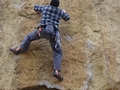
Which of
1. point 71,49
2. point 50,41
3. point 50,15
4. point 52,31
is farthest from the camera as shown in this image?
point 71,49

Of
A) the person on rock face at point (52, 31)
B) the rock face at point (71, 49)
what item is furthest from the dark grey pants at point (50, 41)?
the rock face at point (71, 49)

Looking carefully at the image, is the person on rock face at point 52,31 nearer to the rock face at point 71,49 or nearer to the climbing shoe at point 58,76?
the climbing shoe at point 58,76

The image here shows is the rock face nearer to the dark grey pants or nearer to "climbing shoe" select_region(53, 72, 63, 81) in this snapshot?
"climbing shoe" select_region(53, 72, 63, 81)

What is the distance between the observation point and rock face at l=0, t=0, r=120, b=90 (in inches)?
205

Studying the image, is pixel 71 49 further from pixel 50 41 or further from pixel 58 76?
pixel 58 76

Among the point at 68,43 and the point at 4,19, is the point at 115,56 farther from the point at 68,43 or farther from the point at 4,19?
the point at 4,19

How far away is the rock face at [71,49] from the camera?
5215mm

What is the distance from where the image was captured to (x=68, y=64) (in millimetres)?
5324

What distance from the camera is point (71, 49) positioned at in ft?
18.1

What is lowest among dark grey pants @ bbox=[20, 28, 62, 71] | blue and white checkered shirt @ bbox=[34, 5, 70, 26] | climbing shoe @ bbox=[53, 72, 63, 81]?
climbing shoe @ bbox=[53, 72, 63, 81]

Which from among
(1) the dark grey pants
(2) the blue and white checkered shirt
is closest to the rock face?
(1) the dark grey pants

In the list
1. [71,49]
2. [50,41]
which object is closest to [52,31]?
[50,41]

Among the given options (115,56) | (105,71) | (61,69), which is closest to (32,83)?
(61,69)

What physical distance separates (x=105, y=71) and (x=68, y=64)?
2.59ft
